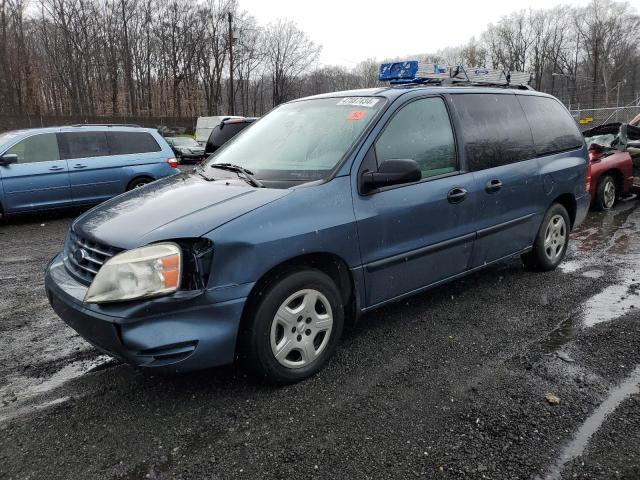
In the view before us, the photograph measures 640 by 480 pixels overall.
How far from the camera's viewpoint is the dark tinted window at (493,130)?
396 centimetres

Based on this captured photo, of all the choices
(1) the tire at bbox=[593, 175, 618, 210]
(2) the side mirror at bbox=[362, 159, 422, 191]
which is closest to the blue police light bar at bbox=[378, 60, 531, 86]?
(2) the side mirror at bbox=[362, 159, 422, 191]

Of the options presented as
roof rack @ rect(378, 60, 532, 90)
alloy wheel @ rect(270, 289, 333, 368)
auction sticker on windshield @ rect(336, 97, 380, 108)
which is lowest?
alloy wheel @ rect(270, 289, 333, 368)

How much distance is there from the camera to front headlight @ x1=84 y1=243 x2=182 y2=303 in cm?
249

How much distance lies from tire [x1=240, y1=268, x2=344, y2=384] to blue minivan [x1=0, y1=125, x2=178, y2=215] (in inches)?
295

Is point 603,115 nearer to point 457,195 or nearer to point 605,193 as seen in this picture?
point 605,193

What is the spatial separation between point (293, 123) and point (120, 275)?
1.87 meters

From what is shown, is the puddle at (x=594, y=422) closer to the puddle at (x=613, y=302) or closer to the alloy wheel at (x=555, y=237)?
the puddle at (x=613, y=302)

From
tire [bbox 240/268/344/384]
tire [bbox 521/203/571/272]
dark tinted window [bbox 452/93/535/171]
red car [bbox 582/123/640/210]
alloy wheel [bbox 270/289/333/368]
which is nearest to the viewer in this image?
tire [bbox 240/268/344/384]

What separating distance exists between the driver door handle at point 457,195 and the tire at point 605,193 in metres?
6.26

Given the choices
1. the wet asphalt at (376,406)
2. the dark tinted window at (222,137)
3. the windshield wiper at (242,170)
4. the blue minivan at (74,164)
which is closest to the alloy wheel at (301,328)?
the wet asphalt at (376,406)

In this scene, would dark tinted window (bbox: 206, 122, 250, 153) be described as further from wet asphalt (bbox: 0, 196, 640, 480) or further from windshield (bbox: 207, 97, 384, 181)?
wet asphalt (bbox: 0, 196, 640, 480)

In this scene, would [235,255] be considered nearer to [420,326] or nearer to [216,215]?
[216,215]

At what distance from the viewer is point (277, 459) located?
2.34 metres

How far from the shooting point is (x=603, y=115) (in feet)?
105
